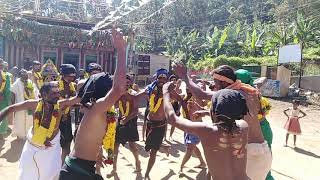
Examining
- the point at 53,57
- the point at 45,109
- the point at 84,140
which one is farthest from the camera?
the point at 53,57

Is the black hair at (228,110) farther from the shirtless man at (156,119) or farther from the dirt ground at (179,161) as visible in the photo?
the dirt ground at (179,161)

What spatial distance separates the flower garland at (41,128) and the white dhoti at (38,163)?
0.23 ft

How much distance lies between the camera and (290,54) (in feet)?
62.6

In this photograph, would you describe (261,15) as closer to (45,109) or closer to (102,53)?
(102,53)

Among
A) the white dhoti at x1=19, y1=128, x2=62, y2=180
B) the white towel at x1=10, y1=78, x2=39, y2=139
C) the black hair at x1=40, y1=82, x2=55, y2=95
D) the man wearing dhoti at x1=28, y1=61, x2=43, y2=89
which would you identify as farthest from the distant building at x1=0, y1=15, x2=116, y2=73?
the white dhoti at x1=19, y1=128, x2=62, y2=180

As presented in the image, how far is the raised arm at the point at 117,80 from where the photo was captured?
302 centimetres

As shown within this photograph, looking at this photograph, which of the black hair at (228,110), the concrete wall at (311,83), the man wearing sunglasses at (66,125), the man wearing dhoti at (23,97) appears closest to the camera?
the black hair at (228,110)

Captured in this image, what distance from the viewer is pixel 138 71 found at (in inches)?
993

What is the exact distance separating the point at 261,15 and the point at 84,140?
1956 inches

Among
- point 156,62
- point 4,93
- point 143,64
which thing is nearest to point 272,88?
point 143,64

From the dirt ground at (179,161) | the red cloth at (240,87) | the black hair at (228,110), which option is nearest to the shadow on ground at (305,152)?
the dirt ground at (179,161)

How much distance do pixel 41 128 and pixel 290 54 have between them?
16577 mm

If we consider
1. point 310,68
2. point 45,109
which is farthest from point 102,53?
point 45,109

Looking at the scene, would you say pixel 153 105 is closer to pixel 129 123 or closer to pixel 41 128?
pixel 129 123
